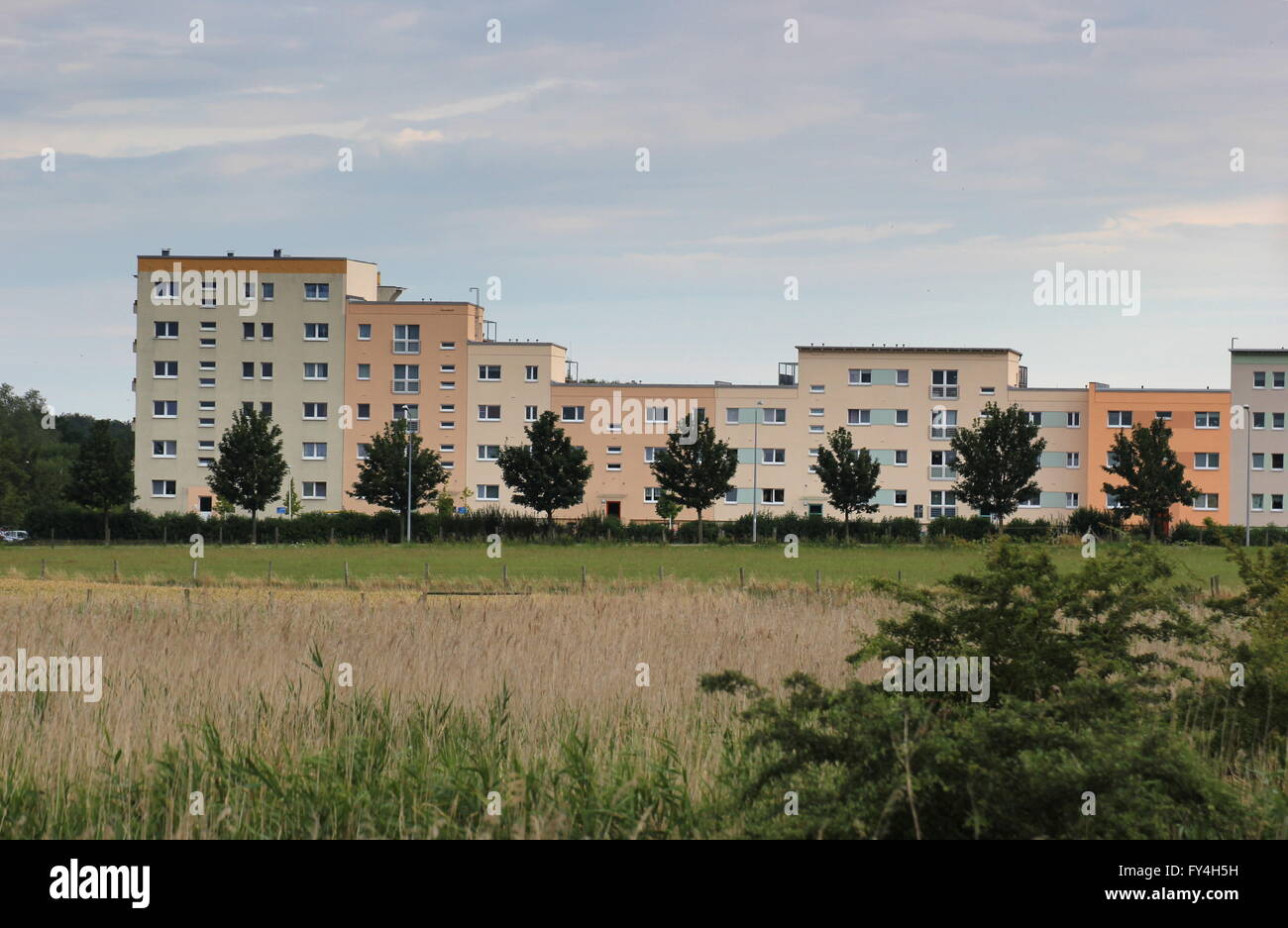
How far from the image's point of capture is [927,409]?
85500mm

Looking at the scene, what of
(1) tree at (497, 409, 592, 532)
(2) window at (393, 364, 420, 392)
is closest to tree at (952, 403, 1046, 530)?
(1) tree at (497, 409, 592, 532)

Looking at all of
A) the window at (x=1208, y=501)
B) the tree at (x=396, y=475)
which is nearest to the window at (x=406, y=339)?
the tree at (x=396, y=475)

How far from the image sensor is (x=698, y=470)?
241 ft

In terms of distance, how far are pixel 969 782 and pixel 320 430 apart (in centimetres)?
8113

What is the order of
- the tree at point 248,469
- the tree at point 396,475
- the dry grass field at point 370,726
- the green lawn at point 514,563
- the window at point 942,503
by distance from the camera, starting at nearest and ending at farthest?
the dry grass field at point 370,726 → the green lawn at point 514,563 → the tree at point 248,469 → the tree at point 396,475 → the window at point 942,503

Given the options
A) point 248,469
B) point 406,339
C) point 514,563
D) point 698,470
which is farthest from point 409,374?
point 514,563

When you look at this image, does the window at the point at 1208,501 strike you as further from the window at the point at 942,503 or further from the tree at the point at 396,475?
the tree at the point at 396,475

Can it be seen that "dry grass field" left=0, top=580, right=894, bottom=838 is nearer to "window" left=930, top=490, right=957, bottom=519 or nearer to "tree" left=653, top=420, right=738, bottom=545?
"tree" left=653, top=420, right=738, bottom=545

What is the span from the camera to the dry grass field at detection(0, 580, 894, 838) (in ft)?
23.8

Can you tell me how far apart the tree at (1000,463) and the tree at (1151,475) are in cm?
514

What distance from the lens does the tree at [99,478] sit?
7400cm

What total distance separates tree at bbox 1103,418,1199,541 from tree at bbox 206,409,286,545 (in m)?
46.1

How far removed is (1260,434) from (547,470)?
1772 inches
